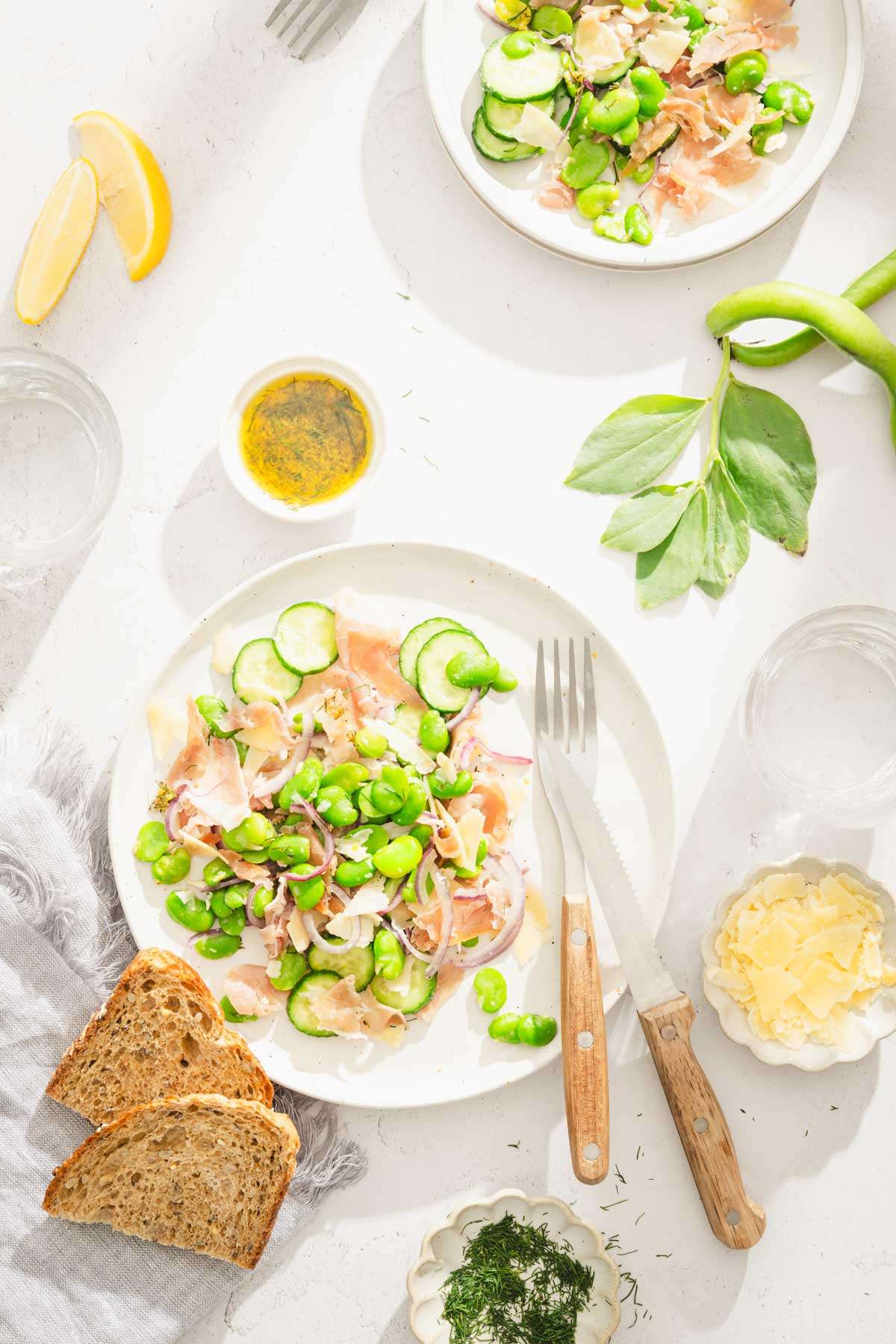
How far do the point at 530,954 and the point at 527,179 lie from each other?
1982 millimetres

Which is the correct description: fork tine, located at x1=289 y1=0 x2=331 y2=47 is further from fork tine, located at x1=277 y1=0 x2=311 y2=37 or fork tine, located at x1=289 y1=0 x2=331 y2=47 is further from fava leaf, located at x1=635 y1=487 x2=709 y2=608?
fava leaf, located at x1=635 y1=487 x2=709 y2=608

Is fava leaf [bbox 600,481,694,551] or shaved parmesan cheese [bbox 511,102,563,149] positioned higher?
shaved parmesan cheese [bbox 511,102,563,149]

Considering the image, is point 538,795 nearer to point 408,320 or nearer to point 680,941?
point 680,941

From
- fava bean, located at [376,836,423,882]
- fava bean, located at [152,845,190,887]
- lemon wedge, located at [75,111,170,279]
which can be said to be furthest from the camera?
lemon wedge, located at [75,111,170,279]

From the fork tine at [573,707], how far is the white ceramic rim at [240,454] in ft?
2.17

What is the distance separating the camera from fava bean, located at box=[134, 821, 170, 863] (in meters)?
2.46

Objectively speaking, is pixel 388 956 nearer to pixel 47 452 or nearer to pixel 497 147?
pixel 47 452

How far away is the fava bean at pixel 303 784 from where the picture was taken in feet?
7.86

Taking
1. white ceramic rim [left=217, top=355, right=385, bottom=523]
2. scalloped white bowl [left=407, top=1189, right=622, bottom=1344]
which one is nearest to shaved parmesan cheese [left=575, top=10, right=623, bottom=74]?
white ceramic rim [left=217, top=355, right=385, bottom=523]

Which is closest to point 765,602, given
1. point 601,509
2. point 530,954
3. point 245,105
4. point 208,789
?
point 601,509

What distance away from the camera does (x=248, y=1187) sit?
8.11 ft

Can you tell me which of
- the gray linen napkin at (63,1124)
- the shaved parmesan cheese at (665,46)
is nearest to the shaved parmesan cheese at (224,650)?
the gray linen napkin at (63,1124)

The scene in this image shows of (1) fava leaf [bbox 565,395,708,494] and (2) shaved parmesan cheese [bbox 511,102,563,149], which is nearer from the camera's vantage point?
(2) shaved parmesan cheese [bbox 511,102,563,149]

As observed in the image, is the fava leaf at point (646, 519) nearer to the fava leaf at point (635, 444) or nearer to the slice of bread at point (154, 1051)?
the fava leaf at point (635, 444)
